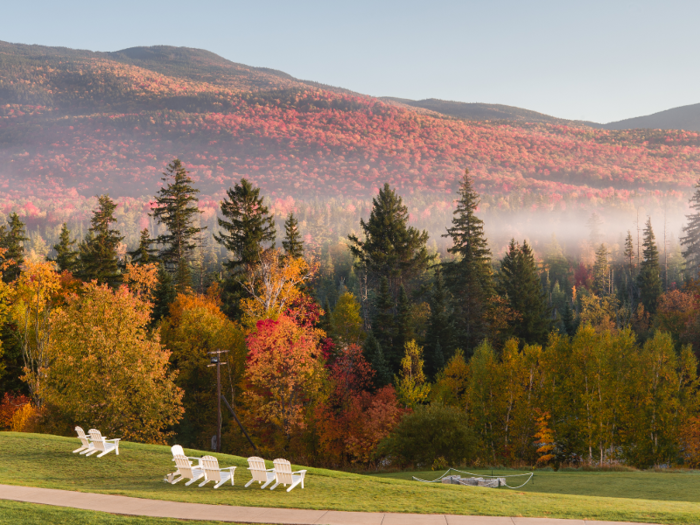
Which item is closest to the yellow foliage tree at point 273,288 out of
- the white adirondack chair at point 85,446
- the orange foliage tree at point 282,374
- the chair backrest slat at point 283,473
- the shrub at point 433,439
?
the orange foliage tree at point 282,374

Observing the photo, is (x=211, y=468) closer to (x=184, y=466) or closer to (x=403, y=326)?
(x=184, y=466)

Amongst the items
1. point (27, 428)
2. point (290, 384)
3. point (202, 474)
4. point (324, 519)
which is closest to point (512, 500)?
point (324, 519)

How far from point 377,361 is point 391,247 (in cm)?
→ 1493

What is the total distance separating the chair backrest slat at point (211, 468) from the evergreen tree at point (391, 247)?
4747 cm

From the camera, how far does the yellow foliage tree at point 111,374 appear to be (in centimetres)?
3759

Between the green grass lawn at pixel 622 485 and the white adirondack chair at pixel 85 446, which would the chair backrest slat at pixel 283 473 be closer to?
the white adirondack chair at pixel 85 446

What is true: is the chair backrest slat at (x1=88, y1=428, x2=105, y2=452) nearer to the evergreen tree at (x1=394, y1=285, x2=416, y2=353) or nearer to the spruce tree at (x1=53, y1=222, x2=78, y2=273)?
the evergreen tree at (x1=394, y1=285, x2=416, y2=353)

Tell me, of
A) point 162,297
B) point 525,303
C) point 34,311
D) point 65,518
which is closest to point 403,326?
point 525,303

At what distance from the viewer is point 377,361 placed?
55.0 meters

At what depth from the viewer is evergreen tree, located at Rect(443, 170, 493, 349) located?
6538cm

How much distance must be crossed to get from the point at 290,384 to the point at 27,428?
809 inches

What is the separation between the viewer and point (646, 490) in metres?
23.1

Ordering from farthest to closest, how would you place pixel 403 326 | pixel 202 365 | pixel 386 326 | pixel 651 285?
pixel 651 285 → pixel 386 326 → pixel 403 326 → pixel 202 365

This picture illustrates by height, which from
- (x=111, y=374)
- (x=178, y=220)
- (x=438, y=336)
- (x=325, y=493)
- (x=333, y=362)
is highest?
(x=178, y=220)
